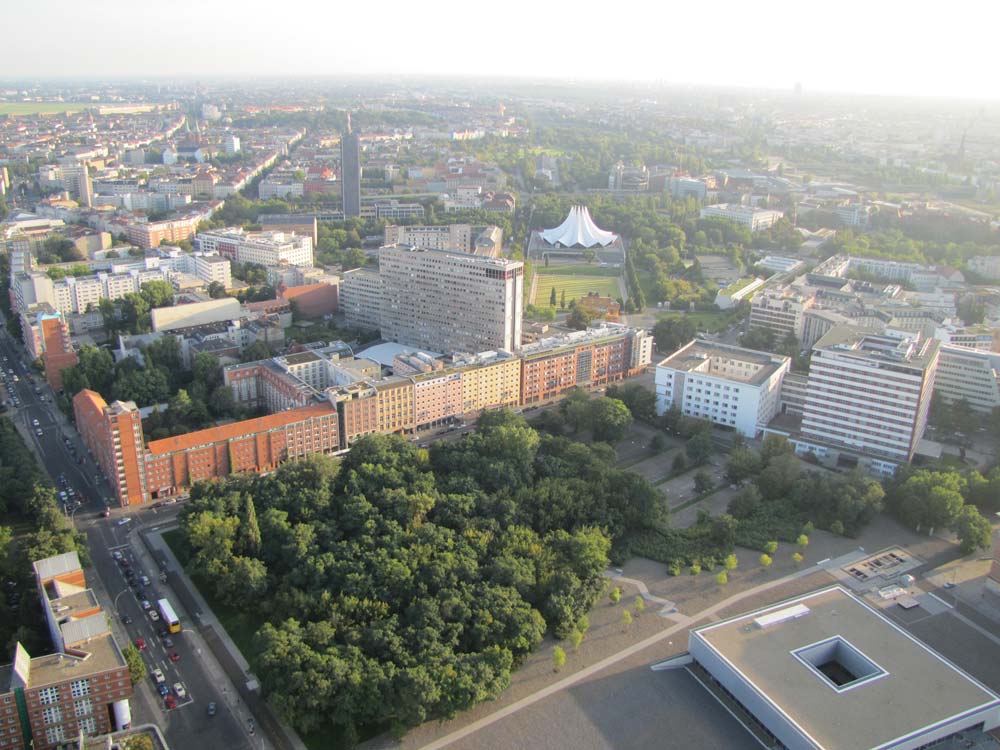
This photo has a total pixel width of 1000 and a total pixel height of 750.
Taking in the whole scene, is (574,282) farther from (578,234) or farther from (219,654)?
(219,654)

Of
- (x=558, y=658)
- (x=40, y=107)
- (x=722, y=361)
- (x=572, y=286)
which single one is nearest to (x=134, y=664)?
(x=558, y=658)

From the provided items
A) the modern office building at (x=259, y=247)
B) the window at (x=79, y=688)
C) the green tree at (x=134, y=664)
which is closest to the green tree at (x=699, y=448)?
the green tree at (x=134, y=664)

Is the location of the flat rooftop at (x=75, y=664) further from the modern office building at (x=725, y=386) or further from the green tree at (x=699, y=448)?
the modern office building at (x=725, y=386)

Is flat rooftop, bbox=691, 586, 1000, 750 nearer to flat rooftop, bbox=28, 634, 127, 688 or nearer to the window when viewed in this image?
flat rooftop, bbox=28, 634, 127, 688

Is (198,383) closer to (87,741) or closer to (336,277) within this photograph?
(336,277)

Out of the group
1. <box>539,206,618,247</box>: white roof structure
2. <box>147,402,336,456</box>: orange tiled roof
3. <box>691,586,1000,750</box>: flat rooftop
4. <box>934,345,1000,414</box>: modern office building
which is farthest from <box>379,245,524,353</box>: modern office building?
<box>539,206,618,247</box>: white roof structure

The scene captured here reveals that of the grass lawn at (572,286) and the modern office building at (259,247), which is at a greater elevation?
the modern office building at (259,247)
